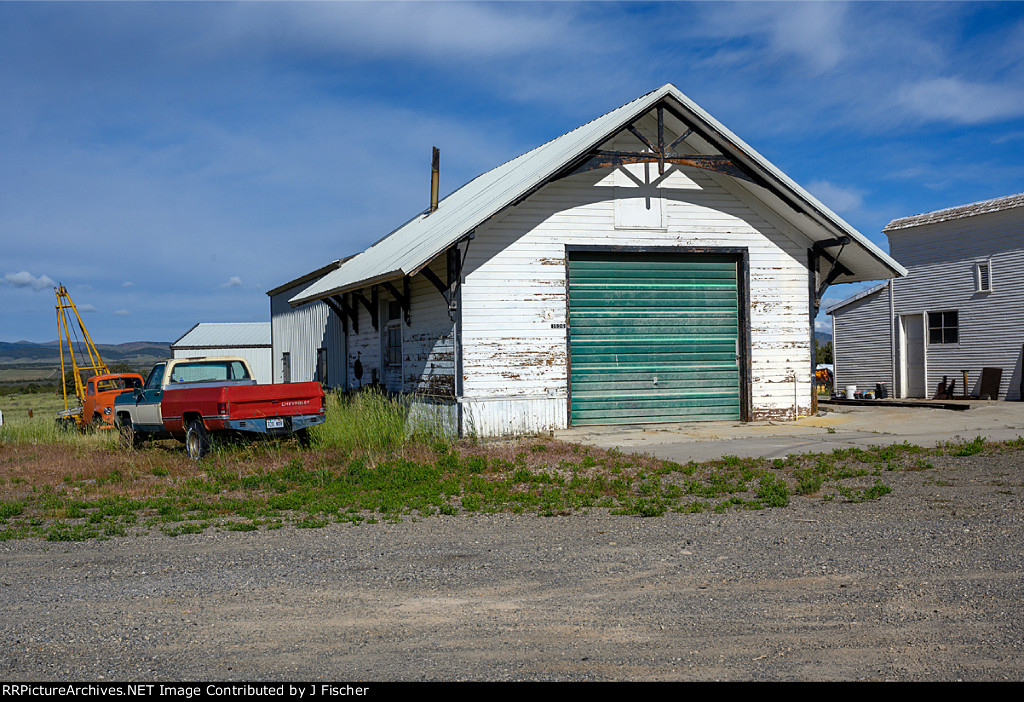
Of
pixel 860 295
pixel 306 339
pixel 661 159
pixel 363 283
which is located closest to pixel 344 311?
pixel 306 339

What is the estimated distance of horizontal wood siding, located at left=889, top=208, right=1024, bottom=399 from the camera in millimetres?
24703

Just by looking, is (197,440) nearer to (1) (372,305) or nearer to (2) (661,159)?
(1) (372,305)

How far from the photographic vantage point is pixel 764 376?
17.0m

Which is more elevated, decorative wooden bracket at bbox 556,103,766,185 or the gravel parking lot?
decorative wooden bracket at bbox 556,103,766,185

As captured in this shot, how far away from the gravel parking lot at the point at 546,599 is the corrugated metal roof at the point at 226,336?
177 ft

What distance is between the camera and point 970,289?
1019 inches

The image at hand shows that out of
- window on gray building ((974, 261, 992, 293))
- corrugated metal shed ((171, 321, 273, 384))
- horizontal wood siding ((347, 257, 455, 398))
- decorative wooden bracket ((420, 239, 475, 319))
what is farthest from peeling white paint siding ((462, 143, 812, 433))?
corrugated metal shed ((171, 321, 273, 384))

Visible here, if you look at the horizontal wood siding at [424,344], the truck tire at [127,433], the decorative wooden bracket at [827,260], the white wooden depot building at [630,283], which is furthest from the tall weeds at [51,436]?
the decorative wooden bracket at [827,260]

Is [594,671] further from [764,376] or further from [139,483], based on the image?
[764,376]

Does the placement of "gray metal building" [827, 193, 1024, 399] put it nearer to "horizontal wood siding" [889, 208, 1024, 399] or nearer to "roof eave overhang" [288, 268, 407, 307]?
"horizontal wood siding" [889, 208, 1024, 399]

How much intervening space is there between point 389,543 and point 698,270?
432 inches

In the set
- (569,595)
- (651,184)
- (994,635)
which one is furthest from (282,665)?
(651,184)

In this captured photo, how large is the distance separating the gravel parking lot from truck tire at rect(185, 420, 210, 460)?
606 centimetres

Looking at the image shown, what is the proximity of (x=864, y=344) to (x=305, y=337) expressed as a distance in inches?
721
